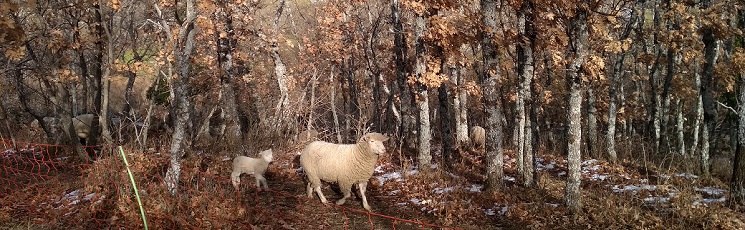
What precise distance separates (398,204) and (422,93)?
352 centimetres

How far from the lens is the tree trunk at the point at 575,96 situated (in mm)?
7492

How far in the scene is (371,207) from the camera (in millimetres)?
9352

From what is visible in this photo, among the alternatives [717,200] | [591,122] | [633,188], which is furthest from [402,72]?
[717,200]

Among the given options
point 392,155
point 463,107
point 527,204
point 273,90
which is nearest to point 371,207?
point 527,204

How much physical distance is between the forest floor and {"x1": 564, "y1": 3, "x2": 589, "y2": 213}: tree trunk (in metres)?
0.34

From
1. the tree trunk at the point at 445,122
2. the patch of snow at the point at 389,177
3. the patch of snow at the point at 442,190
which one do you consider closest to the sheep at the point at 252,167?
the patch of snow at the point at 389,177

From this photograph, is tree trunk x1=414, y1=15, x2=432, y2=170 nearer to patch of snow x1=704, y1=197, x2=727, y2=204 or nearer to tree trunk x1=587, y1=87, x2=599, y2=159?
tree trunk x1=587, y1=87, x2=599, y2=159

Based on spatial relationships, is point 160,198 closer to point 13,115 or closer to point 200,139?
point 200,139

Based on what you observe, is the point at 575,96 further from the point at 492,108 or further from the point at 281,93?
the point at 281,93

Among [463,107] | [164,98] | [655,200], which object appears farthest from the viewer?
[164,98]

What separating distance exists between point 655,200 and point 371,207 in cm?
519

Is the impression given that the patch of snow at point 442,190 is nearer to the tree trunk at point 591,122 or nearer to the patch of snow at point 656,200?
the patch of snow at point 656,200

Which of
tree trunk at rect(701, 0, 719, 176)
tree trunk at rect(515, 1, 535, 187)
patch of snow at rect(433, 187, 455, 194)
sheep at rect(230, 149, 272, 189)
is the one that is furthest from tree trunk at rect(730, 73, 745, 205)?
sheep at rect(230, 149, 272, 189)

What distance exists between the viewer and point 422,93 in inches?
476
